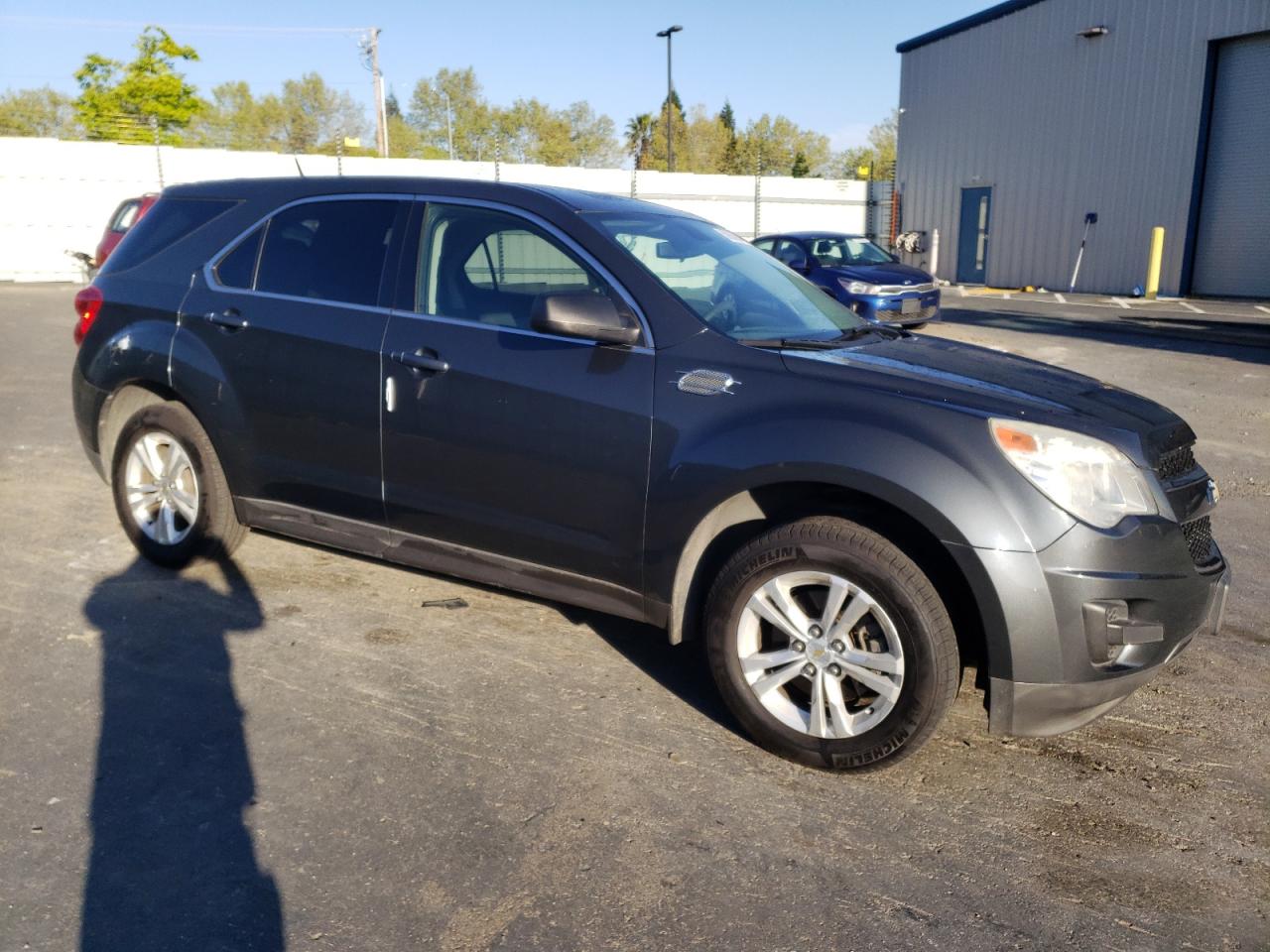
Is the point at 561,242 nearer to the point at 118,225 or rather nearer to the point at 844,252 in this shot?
the point at 844,252

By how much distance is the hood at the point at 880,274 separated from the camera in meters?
14.4

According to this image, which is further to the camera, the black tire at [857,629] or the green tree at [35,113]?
the green tree at [35,113]

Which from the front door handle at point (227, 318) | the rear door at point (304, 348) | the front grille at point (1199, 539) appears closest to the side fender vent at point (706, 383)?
the rear door at point (304, 348)

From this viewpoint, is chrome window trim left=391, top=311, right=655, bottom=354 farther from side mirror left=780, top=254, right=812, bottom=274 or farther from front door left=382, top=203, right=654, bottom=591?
side mirror left=780, top=254, right=812, bottom=274

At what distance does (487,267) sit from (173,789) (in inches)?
84.2

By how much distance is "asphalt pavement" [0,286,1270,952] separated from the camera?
8.46 ft

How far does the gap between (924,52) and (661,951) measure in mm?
32455

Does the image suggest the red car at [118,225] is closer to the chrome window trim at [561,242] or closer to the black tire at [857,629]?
the chrome window trim at [561,242]

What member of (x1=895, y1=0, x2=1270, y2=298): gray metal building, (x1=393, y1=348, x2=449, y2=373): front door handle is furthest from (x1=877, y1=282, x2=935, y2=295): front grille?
(x1=895, y1=0, x2=1270, y2=298): gray metal building

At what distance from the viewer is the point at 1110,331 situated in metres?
16.1

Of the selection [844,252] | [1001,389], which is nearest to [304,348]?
[1001,389]

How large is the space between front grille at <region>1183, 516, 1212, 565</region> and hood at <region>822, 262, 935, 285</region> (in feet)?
37.4

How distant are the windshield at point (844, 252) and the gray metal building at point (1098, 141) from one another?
10973 millimetres

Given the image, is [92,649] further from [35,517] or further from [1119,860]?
[1119,860]
